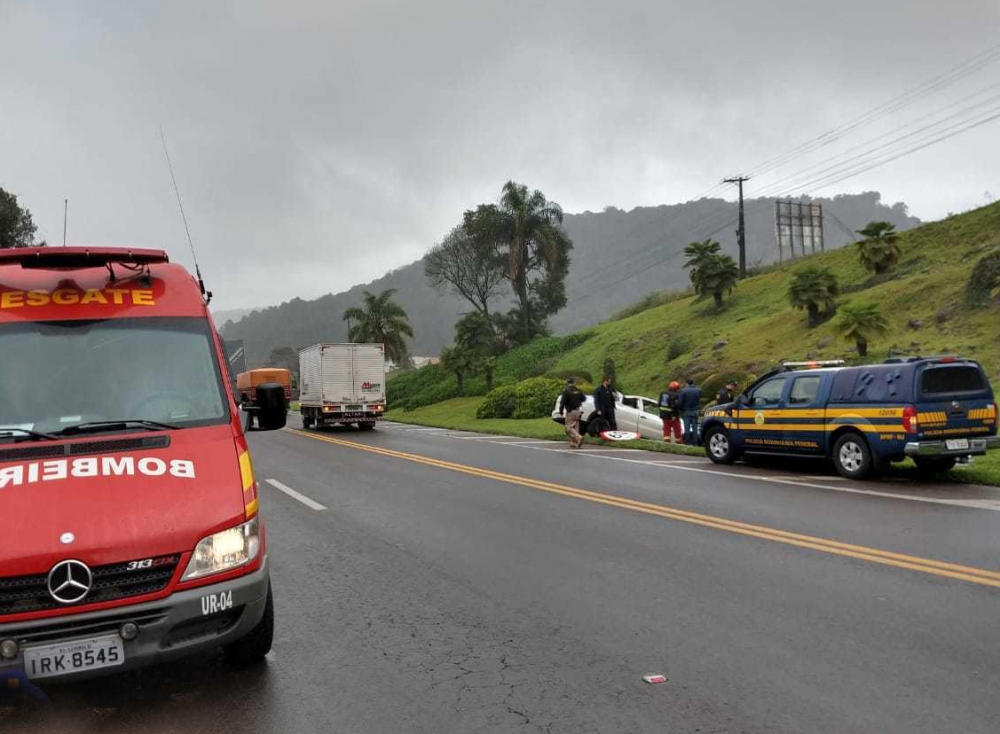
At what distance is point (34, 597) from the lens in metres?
3.45

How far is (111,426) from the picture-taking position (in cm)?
440

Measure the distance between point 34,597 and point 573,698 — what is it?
2620mm

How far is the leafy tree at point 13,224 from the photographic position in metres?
47.5

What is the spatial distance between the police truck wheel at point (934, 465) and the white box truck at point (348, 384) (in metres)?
21.3

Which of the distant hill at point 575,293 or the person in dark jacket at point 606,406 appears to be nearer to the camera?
the person in dark jacket at point 606,406

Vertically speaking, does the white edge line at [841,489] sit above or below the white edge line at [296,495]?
above

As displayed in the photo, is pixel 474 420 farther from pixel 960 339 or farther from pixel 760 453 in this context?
pixel 760 453

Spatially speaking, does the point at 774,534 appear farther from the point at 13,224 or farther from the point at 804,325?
the point at 13,224

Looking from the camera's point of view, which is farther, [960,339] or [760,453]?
[960,339]

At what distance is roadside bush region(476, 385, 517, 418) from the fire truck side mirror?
2913 centimetres

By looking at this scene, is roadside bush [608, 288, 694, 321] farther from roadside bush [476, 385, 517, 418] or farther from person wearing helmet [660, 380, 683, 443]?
person wearing helmet [660, 380, 683, 443]

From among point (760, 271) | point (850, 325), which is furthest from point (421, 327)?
point (850, 325)

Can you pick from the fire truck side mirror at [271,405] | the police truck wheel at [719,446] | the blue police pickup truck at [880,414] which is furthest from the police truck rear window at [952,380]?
the fire truck side mirror at [271,405]

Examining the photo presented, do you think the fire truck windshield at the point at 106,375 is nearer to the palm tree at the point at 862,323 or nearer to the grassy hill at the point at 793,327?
the grassy hill at the point at 793,327
